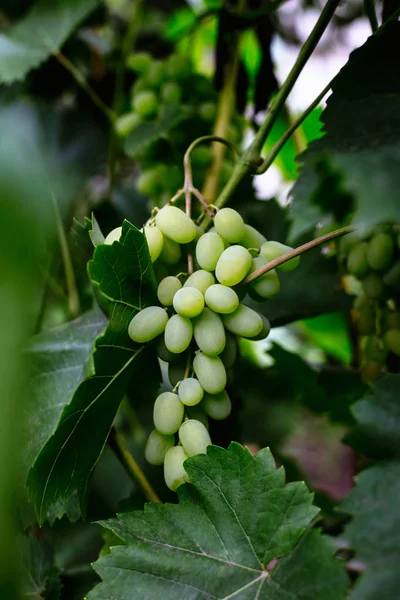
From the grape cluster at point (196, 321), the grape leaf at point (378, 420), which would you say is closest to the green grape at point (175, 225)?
the grape cluster at point (196, 321)

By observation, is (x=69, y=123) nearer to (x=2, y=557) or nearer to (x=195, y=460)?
(x=195, y=460)

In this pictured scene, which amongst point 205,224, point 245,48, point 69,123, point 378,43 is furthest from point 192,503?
point 245,48

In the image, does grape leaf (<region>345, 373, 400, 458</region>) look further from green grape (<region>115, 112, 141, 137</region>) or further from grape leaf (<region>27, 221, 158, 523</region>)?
green grape (<region>115, 112, 141, 137</region>)

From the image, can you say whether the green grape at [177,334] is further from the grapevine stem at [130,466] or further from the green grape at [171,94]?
the green grape at [171,94]

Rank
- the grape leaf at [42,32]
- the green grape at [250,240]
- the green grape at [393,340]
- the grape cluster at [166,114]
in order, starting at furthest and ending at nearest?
1. the grape leaf at [42,32]
2. the grape cluster at [166,114]
3. the green grape at [393,340]
4. the green grape at [250,240]

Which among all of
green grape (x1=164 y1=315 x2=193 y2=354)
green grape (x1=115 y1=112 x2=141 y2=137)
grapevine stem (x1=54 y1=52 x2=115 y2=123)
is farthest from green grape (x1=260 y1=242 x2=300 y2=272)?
grapevine stem (x1=54 y1=52 x2=115 y2=123)
